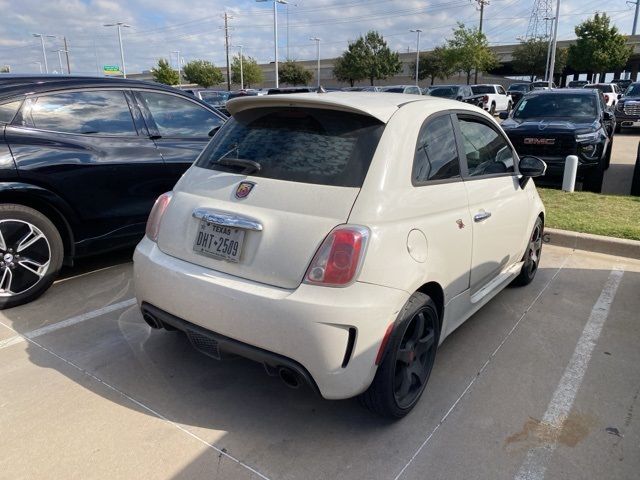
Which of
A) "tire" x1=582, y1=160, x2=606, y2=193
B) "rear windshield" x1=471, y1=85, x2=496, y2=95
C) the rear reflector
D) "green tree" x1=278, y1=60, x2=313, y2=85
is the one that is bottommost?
"tire" x1=582, y1=160, x2=606, y2=193

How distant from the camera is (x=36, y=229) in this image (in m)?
4.01

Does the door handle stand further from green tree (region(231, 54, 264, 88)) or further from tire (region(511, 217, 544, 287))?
green tree (region(231, 54, 264, 88))

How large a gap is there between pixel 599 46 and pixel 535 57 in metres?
12.7

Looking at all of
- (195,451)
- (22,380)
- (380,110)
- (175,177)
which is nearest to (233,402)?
(195,451)

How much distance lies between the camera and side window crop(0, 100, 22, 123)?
3.87 meters

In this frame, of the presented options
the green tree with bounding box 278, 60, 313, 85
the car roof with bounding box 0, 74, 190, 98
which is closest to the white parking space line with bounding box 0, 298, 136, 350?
the car roof with bounding box 0, 74, 190, 98

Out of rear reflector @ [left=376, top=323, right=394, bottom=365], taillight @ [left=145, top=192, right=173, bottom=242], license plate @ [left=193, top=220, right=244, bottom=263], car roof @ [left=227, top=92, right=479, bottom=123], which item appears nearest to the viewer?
rear reflector @ [left=376, top=323, right=394, bottom=365]

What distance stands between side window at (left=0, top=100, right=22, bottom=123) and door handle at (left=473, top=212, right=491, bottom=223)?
357 cm

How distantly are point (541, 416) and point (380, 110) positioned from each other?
1.94 meters

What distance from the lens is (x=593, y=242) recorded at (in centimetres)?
580

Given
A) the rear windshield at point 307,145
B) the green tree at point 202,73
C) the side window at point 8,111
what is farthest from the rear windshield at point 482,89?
the green tree at point 202,73

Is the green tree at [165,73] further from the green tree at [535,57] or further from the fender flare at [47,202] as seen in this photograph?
the fender flare at [47,202]

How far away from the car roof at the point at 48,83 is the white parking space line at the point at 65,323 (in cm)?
183

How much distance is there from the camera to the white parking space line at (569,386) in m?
2.45
